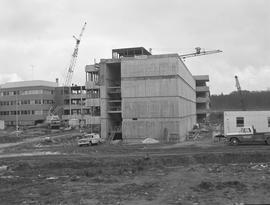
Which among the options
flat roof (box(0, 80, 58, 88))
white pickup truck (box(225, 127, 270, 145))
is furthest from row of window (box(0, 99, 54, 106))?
white pickup truck (box(225, 127, 270, 145))

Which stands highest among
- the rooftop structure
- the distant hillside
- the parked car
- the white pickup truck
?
the rooftop structure

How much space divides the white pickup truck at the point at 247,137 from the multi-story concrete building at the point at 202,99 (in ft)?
244

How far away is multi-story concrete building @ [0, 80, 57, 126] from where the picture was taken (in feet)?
451

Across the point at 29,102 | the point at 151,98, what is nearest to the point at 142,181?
the point at 151,98

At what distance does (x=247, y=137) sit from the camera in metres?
45.1

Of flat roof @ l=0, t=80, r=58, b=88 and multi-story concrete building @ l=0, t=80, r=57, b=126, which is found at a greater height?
flat roof @ l=0, t=80, r=58, b=88

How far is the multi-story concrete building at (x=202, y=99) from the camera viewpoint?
121 m

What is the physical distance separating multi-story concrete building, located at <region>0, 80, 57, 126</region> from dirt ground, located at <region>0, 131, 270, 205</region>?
103298 mm

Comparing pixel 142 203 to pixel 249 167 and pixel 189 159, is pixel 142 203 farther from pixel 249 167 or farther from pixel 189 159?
pixel 189 159

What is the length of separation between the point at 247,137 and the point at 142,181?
24.7m

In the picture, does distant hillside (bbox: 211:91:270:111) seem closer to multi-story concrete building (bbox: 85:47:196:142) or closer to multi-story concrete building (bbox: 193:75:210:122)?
multi-story concrete building (bbox: 193:75:210:122)

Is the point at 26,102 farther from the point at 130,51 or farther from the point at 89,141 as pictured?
the point at 89,141

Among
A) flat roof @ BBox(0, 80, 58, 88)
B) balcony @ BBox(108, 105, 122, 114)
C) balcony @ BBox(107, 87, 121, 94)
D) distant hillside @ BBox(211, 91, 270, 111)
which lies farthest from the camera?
distant hillside @ BBox(211, 91, 270, 111)

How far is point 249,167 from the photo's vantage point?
29031mm
